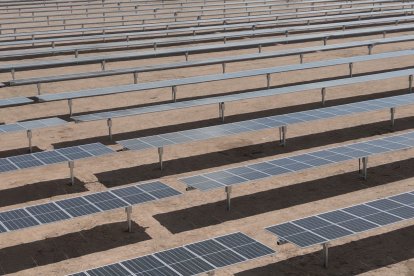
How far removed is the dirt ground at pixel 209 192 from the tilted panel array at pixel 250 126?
678 millimetres

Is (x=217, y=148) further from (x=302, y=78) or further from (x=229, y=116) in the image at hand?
(x=302, y=78)

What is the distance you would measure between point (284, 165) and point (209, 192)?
5.85ft

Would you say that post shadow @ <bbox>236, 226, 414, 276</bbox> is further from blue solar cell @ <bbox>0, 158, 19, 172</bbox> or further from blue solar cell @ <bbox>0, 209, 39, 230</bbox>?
blue solar cell @ <bbox>0, 158, 19, 172</bbox>

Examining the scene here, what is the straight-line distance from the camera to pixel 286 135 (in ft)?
58.1

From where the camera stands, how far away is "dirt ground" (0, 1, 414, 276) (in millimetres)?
10945

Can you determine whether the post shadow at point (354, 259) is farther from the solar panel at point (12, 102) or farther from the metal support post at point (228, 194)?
the solar panel at point (12, 102)

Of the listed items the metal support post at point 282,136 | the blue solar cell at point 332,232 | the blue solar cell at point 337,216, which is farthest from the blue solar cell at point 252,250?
the metal support post at point 282,136

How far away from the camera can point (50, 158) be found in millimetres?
14398

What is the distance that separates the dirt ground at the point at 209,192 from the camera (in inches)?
431

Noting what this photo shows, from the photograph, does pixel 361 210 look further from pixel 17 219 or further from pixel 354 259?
pixel 17 219

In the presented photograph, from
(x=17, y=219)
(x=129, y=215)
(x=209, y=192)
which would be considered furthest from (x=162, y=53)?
(x=17, y=219)

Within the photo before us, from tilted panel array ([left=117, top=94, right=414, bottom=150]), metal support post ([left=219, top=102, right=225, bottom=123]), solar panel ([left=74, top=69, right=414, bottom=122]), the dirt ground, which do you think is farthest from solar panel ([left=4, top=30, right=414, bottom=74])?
tilted panel array ([left=117, top=94, right=414, bottom=150])

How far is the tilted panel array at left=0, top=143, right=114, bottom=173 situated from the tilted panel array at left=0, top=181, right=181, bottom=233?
2.33 meters

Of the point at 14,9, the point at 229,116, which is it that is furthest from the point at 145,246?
the point at 14,9
